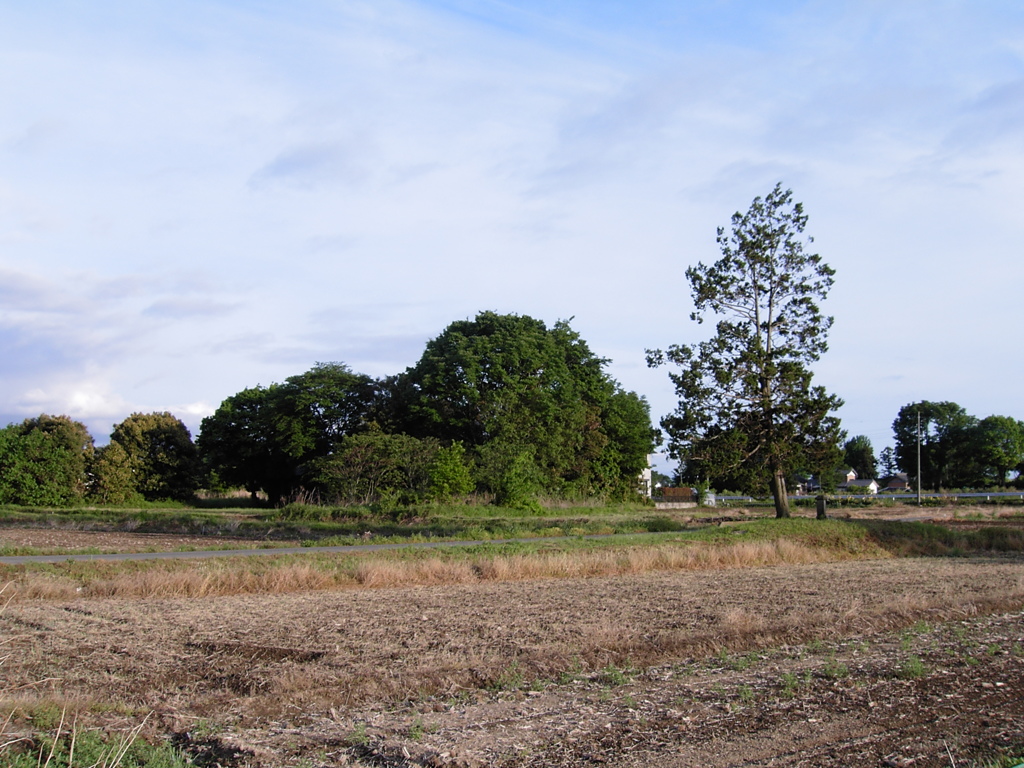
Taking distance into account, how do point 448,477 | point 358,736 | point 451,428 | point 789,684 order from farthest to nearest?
point 451,428 < point 448,477 < point 789,684 < point 358,736

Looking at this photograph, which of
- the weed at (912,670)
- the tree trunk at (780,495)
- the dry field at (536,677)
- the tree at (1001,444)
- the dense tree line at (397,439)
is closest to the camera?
the dry field at (536,677)

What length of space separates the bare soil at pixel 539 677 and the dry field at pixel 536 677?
0.04 m

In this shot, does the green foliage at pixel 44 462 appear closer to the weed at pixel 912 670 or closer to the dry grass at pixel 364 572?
the dry grass at pixel 364 572

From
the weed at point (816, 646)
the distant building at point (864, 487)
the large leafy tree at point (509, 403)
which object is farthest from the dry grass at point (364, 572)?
the distant building at point (864, 487)

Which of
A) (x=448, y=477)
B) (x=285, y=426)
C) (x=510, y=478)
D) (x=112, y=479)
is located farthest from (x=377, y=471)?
(x=112, y=479)

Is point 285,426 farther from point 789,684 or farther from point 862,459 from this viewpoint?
point 862,459

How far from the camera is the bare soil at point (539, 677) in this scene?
7.37 m

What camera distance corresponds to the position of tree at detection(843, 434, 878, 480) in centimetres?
15412

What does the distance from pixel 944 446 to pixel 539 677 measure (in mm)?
115725

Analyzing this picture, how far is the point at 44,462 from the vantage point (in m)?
55.1

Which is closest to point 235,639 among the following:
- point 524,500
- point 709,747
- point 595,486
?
point 709,747

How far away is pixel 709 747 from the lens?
7.27 m

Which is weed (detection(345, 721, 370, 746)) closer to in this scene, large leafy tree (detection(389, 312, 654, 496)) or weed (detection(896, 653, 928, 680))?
weed (detection(896, 653, 928, 680))

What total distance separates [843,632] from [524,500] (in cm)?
3699
